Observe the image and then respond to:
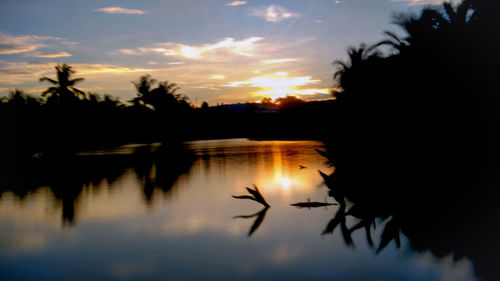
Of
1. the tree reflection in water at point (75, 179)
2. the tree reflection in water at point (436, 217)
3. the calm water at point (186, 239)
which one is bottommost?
the tree reflection in water at point (75, 179)

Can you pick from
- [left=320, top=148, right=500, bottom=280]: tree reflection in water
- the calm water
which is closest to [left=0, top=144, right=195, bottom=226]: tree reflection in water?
the calm water

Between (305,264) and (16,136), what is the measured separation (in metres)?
38.0

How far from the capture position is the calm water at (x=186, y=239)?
7.95m

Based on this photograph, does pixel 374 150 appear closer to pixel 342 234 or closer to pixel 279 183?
pixel 342 234

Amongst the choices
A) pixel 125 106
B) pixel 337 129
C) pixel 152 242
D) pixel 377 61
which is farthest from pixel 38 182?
pixel 125 106

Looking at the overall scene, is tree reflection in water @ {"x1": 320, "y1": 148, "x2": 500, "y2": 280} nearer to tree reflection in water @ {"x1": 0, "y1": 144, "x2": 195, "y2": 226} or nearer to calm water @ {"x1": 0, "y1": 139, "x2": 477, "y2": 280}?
calm water @ {"x1": 0, "y1": 139, "x2": 477, "y2": 280}

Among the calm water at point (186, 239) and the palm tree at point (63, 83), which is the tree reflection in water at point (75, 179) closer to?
the calm water at point (186, 239)

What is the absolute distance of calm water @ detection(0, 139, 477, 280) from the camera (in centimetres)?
795

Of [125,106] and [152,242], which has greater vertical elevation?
[125,106]

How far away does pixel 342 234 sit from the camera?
10438mm

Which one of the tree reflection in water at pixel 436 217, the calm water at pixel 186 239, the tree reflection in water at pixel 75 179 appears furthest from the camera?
the tree reflection in water at pixel 75 179

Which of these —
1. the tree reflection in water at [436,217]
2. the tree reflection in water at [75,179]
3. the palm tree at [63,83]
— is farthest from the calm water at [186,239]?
the palm tree at [63,83]

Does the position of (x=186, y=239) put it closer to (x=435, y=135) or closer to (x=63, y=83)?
(x=435, y=135)

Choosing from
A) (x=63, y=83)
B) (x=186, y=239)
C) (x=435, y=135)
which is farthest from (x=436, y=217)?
(x=63, y=83)
